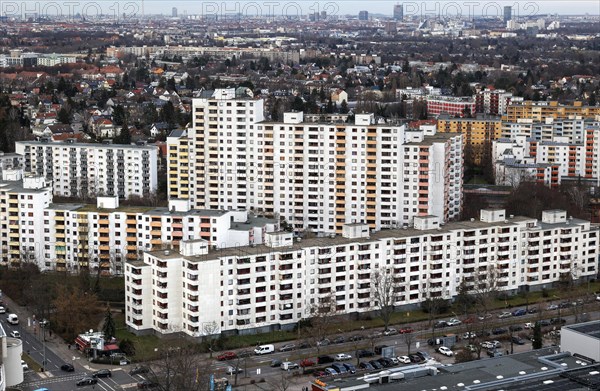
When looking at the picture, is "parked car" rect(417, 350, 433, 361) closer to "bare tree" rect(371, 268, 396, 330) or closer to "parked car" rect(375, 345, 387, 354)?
"parked car" rect(375, 345, 387, 354)

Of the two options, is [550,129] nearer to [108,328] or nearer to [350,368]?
[350,368]

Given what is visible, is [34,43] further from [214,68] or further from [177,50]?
[214,68]

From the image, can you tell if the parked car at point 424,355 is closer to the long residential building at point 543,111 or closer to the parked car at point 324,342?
the parked car at point 324,342

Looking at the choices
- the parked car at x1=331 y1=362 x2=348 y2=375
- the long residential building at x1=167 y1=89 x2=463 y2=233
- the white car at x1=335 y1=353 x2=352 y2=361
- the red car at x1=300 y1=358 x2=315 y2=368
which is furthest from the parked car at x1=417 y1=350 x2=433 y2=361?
the long residential building at x1=167 y1=89 x2=463 y2=233

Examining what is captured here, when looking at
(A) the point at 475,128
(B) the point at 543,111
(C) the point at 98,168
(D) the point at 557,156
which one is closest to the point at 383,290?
(C) the point at 98,168

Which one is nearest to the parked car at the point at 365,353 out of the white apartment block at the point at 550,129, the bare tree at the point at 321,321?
the bare tree at the point at 321,321

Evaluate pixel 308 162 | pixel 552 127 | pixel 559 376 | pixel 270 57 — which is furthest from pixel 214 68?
pixel 559 376
